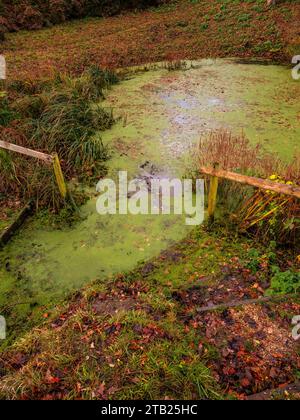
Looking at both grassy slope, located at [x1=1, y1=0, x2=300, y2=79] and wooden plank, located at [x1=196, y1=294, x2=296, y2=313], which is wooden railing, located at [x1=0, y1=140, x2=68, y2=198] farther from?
grassy slope, located at [x1=1, y1=0, x2=300, y2=79]

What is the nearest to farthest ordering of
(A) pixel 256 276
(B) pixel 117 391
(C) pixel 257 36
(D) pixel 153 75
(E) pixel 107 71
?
(B) pixel 117 391 < (A) pixel 256 276 < (E) pixel 107 71 < (D) pixel 153 75 < (C) pixel 257 36

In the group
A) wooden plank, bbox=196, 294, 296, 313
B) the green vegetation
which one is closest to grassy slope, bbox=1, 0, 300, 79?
the green vegetation

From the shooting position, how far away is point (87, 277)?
11.6 ft

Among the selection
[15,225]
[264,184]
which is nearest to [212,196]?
[264,184]

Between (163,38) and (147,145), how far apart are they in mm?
6482

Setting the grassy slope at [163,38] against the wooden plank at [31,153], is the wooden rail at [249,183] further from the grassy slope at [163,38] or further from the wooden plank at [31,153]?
the grassy slope at [163,38]

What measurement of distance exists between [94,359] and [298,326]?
5.39 feet

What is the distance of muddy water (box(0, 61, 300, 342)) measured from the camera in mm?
3553

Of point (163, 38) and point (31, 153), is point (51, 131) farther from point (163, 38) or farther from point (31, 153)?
point (163, 38)

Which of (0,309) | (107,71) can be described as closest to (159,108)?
(107,71)

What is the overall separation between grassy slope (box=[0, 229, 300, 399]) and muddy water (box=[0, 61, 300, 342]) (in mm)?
389

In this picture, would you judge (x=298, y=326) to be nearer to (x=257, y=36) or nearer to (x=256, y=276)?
(x=256, y=276)

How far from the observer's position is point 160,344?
253 cm
